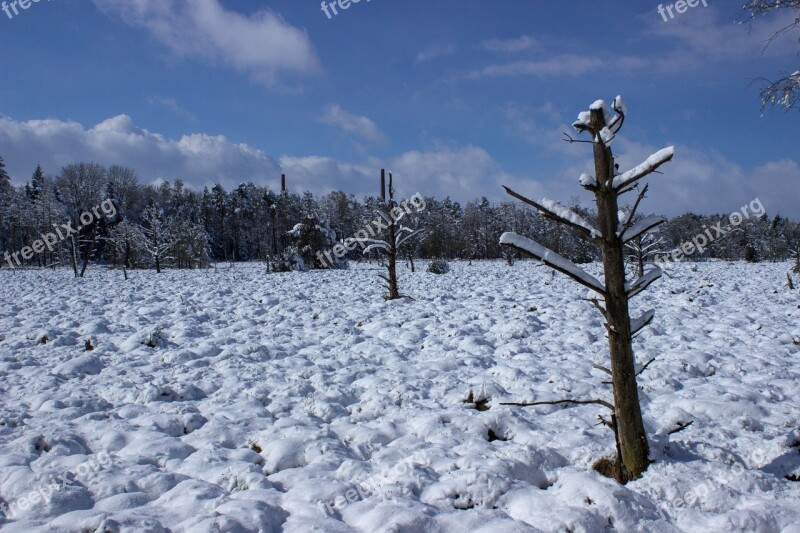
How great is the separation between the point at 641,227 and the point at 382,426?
3.19 metres

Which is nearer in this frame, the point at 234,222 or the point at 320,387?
the point at 320,387

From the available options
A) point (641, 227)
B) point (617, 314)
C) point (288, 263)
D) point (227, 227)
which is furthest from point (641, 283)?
point (227, 227)

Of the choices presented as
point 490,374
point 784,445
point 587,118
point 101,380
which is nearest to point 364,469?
point 490,374

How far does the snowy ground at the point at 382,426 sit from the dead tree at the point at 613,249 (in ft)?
1.34

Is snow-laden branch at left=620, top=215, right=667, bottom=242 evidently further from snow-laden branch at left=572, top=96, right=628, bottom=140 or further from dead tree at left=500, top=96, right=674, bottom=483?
snow-laden branch at left=572, top=96, right=628, bottom=140

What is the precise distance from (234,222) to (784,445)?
63015mm

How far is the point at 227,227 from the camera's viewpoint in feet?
205

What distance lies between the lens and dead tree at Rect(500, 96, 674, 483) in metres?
3.62

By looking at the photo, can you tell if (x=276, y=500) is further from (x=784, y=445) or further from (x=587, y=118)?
(x=784, y=445)

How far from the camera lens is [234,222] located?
60.9 m

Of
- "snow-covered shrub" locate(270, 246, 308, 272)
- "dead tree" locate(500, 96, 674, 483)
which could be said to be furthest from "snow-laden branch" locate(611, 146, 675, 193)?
"snow-covered shrub" locate(270, 246, 308, 272)

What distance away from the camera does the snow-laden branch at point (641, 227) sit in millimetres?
3562

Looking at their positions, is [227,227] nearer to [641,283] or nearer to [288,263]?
[288,263]

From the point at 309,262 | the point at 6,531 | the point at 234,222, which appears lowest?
the point at 6,531
